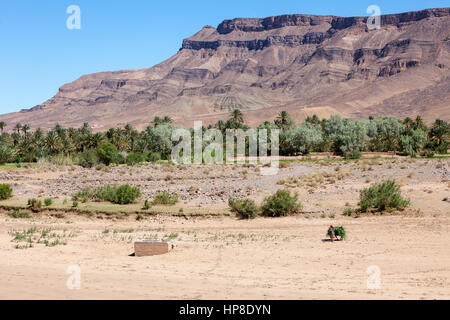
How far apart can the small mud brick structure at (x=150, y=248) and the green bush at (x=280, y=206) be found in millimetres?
10480

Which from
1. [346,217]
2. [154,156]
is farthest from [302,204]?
[154,156]

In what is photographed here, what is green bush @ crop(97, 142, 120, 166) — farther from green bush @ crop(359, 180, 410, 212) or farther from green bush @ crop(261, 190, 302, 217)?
green bush @ crop(359, 180, 410, 212)

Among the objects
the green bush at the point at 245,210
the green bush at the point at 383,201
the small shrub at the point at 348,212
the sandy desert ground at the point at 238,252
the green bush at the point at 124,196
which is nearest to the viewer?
the sandy desert ground at the point at 238,252

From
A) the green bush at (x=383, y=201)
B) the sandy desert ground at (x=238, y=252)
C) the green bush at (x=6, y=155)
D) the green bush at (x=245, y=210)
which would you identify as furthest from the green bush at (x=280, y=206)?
the green bush at (x=6, y=155)

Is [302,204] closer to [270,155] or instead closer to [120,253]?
[120,253]

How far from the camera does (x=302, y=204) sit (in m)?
28.7

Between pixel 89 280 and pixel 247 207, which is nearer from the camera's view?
pixel 89 280

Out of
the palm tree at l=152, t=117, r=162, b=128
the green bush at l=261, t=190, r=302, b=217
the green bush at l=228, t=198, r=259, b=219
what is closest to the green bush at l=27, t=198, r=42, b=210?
the green bush at l=228, t=198, r=259, b=219

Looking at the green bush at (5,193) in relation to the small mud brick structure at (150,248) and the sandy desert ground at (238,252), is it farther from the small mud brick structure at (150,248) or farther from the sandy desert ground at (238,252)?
the small mud brick structure at (150,248)

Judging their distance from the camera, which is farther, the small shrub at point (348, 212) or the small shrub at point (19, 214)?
the small shrub at point (19, 214)

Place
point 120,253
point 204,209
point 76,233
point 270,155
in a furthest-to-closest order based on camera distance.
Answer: point 270,155, point 204,209, point 76,233, point 120,253

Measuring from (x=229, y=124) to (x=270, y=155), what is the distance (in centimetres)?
1196

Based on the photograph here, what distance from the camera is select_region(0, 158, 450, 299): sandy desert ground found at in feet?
35.8

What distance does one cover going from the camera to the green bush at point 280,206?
26.2 meters
